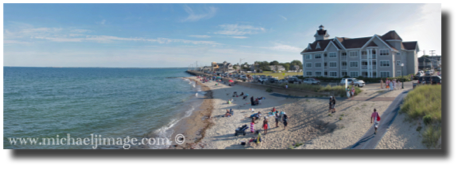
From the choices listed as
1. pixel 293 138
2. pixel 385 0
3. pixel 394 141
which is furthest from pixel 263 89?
pixel 385 0

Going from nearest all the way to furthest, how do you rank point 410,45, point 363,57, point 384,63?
point 384,63
point 363,57
point 410,45

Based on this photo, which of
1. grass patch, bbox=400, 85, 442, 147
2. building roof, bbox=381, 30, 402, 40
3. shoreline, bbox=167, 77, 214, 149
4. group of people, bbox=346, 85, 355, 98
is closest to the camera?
grass patch, bbox=400, 85, 442, 147

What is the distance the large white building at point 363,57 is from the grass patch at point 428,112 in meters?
35.3

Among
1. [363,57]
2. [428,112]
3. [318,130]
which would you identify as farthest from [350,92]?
[363,57]

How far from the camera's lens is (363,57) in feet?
155

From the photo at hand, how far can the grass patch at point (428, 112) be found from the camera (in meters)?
9.27

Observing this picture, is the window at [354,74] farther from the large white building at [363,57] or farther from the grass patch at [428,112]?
the grass patch at [428,112]

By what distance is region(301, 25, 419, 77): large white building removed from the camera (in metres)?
44.8

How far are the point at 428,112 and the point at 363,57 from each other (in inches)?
1621

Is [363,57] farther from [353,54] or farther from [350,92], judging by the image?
[350,92]

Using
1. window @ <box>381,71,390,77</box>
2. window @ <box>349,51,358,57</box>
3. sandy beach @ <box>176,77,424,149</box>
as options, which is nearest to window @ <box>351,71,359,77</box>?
window @ <box>349,51,358,57</box>

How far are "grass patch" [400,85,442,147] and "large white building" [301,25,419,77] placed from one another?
3528 cm

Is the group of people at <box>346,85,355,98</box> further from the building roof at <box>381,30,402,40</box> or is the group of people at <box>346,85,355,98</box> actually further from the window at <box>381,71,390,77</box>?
the building roof at <box>381,30,402,40</box>
